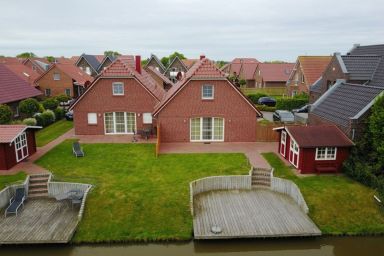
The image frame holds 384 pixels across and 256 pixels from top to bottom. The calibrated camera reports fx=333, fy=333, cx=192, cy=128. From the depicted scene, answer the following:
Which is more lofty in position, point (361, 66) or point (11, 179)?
point (361, 66)

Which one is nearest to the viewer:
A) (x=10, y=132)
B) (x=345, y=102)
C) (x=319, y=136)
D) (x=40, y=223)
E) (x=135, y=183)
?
(x=40, y=223)

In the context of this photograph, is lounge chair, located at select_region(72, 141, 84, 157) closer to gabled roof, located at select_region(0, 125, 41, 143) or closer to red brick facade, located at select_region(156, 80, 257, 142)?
gabled roof, located at select_region(0, 125, 41, 143)

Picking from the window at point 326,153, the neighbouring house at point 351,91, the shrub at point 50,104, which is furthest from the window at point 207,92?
the shrub at point 50,104

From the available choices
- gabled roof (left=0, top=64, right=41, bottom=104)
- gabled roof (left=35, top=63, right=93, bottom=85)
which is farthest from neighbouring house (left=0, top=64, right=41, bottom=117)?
gabled roof (left=35, top=63, right=93, bottom=85)

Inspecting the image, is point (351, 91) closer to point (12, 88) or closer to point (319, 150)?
point (319, 150)

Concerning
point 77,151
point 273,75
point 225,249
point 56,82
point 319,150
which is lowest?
point 225,249

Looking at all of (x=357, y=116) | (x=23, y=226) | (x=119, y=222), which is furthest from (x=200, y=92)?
(x=23, y=226)

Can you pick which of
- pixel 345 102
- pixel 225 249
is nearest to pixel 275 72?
pixel 345 102
